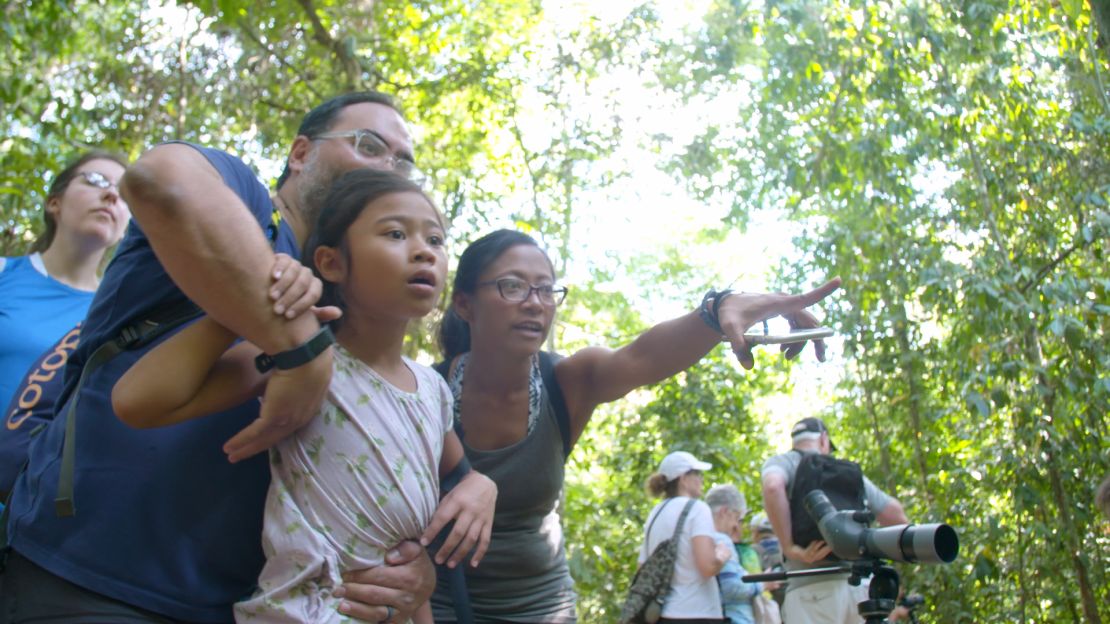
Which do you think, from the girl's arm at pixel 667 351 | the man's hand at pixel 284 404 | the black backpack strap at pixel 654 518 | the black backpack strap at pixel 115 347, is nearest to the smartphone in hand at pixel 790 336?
the girl's arm at pixel 667 351

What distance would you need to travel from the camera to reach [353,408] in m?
1.54

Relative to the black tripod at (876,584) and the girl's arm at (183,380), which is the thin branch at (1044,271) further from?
the girl's arm at (183,380)

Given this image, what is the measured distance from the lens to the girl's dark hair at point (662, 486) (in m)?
6.05

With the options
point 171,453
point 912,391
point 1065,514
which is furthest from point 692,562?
point 171,453

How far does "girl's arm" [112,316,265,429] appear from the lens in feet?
4.10

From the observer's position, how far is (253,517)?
1.47 meters

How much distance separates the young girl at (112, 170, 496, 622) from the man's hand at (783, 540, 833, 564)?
137 inches

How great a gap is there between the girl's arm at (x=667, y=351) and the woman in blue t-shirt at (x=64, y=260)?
1.46 meters

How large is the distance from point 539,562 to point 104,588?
4.47ft

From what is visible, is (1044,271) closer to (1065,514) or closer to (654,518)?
(1065,514)

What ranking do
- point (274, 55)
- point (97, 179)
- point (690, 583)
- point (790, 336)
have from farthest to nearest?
1. point (274, 55)
2. point (690, 583)
3. point (97, 179)
4. point (790, 336)

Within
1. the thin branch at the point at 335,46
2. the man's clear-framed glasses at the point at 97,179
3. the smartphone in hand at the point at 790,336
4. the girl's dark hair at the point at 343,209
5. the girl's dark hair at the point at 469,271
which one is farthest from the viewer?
the thin branch at the point at 335,46

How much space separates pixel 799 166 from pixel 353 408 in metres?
6.61

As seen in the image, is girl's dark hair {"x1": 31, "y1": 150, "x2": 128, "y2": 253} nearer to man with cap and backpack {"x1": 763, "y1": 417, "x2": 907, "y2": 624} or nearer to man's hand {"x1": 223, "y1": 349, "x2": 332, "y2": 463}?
man's hand {"x1": 223, "y1": 349, "x2": 332, "y2": 463}
